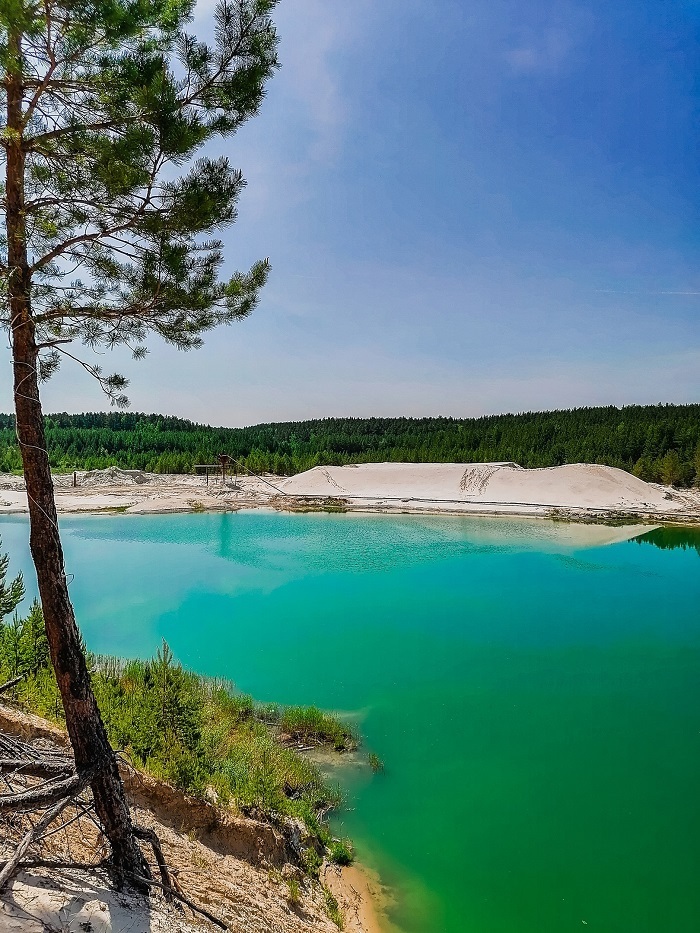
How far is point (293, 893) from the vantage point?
3879mm

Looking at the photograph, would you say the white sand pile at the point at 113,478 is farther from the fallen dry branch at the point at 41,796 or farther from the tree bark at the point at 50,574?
the fallen dry branch at the point at 41,796

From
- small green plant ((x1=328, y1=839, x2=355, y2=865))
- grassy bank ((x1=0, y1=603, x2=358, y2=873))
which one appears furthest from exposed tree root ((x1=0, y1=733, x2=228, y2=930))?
small green plant ((x1=328, y1=839, x2=355, y2=865))

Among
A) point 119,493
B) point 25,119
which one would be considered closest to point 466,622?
point 25,119

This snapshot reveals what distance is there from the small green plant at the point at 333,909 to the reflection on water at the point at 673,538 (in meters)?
20.5

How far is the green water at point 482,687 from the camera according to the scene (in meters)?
4.67

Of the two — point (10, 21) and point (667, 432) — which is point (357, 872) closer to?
point (10, 21)

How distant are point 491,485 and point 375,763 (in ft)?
89.1

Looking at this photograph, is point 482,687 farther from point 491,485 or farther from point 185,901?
point 491,485

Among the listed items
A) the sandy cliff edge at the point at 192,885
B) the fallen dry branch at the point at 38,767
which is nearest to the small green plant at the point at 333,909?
the sandy cliff edge at the point at 192,885

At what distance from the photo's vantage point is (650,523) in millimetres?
25656

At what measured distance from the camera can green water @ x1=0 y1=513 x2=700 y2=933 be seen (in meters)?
4.67

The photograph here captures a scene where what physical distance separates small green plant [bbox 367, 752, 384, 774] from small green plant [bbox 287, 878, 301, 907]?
2.20 metres

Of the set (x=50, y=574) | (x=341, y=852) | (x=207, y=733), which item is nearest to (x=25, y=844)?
(x=50, y=574)

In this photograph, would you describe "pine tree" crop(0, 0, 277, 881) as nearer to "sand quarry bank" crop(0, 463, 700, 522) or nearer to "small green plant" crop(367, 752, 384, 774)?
"small green plant" crop(367, 752, 384, 774)
